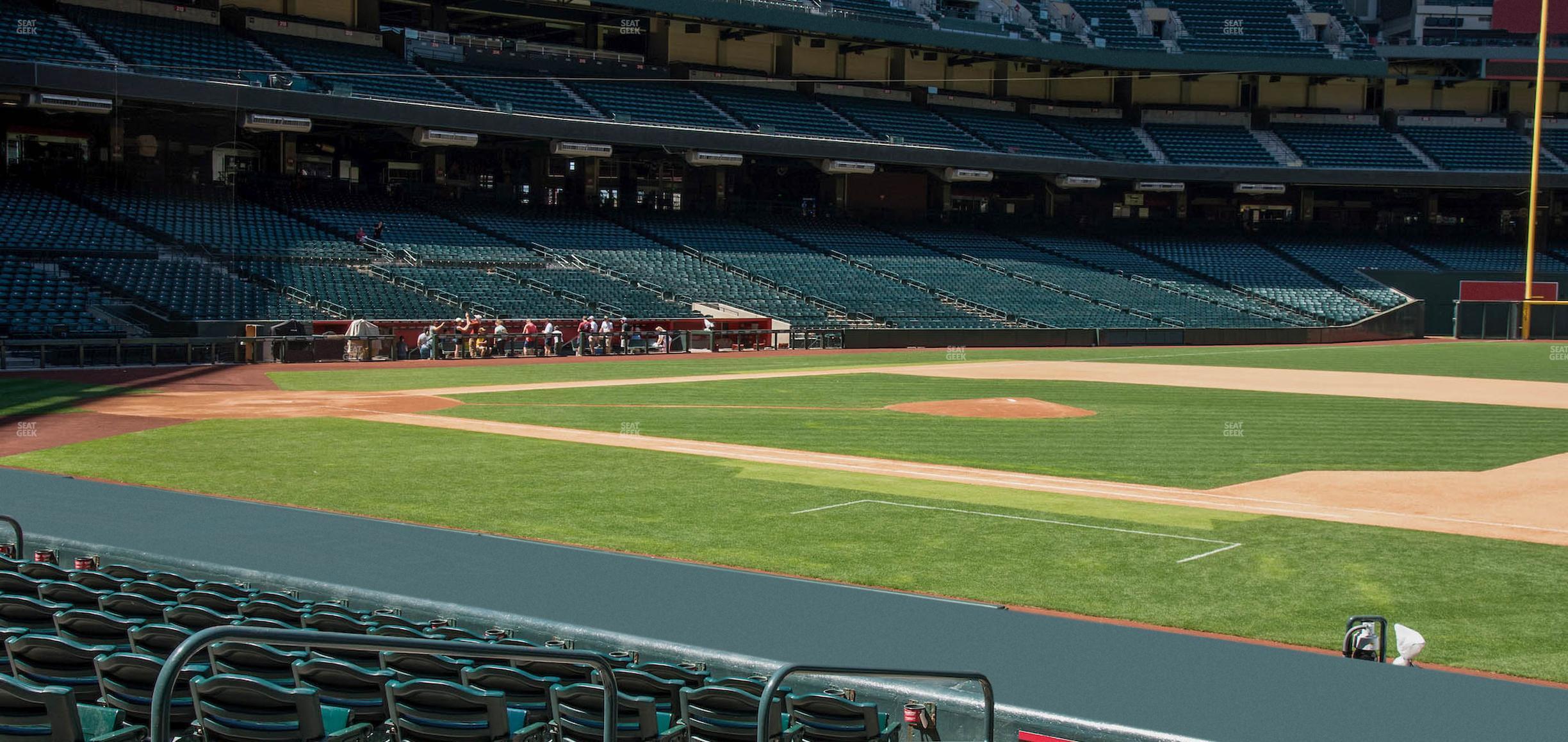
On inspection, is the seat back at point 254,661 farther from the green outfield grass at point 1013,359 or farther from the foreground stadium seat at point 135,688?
the green outfield grass at point 1013,359

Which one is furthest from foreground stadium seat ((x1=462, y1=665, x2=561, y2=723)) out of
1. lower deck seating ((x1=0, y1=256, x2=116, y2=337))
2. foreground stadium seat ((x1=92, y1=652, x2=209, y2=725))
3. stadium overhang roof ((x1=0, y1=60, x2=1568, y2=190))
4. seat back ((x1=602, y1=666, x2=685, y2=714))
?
stadium overhang roof ((x1=0, y1=60, x2=1568, y2=190))

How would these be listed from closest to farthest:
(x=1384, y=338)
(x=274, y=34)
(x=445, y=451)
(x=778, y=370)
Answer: (x=445, y=451) < (x=778, y=370) < (x=274, y=34) < (x=1384, y=338)

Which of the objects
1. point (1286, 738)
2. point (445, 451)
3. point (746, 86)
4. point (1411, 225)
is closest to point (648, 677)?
point (1286, 738)

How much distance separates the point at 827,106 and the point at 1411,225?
3287 cm

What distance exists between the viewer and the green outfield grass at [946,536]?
9.52 meters

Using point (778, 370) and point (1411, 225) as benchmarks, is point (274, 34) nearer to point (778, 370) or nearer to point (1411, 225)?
point (778, 370)

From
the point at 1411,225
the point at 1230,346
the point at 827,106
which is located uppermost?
the point at 827,106

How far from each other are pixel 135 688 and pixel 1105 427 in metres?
18.5

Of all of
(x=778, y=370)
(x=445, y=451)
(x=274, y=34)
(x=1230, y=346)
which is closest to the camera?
(x=445, y=451)

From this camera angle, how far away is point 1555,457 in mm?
18188

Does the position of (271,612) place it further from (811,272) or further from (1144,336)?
(1144,336)

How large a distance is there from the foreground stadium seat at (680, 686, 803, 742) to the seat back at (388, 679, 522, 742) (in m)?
0.78

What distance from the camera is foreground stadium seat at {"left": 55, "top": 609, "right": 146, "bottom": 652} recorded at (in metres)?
6.13

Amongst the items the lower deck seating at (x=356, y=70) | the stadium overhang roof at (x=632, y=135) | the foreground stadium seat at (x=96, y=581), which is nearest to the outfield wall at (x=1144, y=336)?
the stadium overhang roof at (x=632, y=135)
